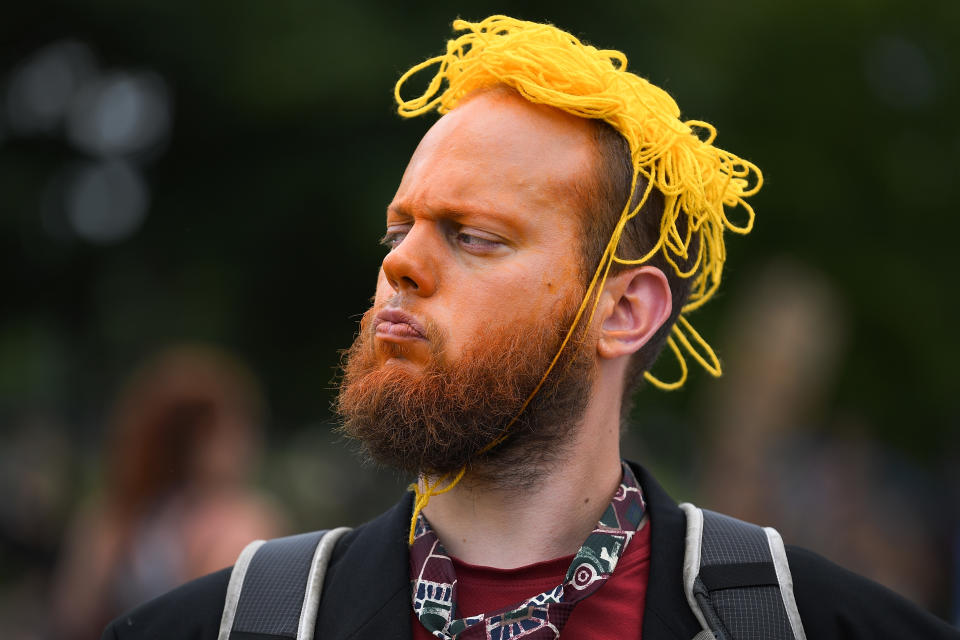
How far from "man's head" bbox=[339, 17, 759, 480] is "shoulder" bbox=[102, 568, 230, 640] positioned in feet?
1.63

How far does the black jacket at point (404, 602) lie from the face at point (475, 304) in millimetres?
246

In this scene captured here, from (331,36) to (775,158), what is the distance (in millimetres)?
4616

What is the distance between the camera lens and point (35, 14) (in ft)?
36.9

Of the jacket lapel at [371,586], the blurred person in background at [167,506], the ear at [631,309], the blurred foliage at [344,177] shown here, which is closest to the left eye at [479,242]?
the ear at [631,309]

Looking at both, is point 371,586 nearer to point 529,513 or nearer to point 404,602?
point 404,602

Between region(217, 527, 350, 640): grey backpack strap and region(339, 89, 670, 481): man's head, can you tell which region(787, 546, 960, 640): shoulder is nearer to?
region(339, 89, 670, 481): man's head

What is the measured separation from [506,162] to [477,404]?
58 cm

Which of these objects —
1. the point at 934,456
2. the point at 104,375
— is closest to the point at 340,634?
the point at 104,375

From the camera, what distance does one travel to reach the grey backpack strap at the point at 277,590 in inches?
104

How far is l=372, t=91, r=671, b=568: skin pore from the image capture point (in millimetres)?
2785

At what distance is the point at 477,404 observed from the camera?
277 centimetres

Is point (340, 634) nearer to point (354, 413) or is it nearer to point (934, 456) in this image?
point (354, 413)

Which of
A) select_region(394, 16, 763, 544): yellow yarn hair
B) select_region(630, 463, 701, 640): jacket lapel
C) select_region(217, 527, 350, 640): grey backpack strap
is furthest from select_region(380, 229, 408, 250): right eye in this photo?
select_region(630, 463, 701, 640): jacket lapel

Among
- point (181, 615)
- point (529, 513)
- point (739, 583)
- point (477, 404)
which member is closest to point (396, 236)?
point (477, 404)
